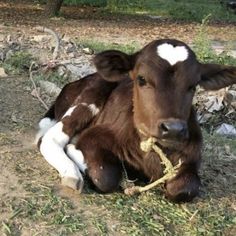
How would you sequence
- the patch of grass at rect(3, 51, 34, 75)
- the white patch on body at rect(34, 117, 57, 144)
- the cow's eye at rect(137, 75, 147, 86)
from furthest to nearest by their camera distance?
the patch of grass at rect(3, 51, 34, 75), the white patch on body at rect(34, 117, 57, 144), the cow's eye at rect(137, 75, 147, 86)

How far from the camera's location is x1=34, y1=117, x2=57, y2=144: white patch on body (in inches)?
195

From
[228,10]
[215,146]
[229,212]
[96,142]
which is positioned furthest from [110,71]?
[228,10]

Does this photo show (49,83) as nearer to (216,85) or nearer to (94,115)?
(94,115)

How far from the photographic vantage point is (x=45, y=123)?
204 inches

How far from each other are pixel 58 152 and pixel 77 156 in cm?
15

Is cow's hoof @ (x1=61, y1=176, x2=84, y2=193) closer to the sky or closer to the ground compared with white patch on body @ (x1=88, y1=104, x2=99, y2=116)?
closer to the ground

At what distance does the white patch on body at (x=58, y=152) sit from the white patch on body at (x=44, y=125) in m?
0.17

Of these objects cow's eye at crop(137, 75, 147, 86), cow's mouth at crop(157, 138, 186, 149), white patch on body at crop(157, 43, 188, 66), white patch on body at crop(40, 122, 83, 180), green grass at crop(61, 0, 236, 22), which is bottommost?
green grass at crop(61, 0, 236, 22)

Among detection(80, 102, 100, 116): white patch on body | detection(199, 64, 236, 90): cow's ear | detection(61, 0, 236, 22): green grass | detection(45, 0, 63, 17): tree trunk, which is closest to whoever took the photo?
detection(199, 64, 236, 90): cow's ear

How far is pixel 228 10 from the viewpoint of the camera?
76.8 ft

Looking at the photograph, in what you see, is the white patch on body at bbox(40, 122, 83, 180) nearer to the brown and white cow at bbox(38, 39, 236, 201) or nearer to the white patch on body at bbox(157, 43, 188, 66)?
the brown and white cow at bbox(38, 39, 236, 201)

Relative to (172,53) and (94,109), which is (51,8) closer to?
(94,109)

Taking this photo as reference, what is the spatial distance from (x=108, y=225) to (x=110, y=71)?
1097mm

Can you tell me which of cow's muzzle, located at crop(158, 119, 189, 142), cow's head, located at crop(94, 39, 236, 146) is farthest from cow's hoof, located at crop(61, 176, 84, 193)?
cow's muzzle, located at crop(158, 119, 189, 142)
